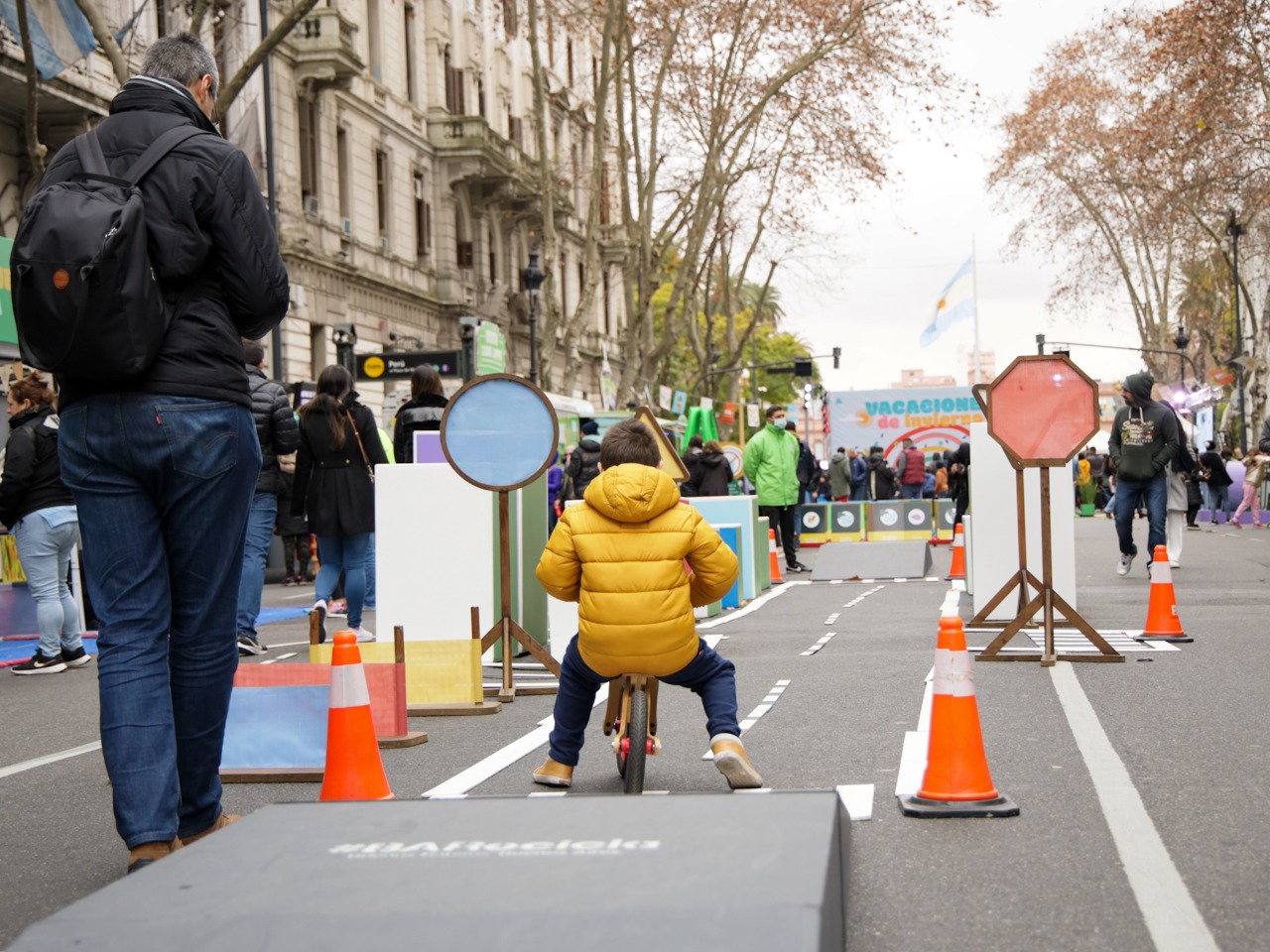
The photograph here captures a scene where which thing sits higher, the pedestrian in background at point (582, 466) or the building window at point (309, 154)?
the building window at point (309, 154)

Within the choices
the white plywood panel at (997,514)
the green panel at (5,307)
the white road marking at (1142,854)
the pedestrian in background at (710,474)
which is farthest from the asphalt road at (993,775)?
the pedestrian in background at (710,474)

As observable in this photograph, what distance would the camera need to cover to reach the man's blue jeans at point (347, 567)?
36.8 ft

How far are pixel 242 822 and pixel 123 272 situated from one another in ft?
4.88

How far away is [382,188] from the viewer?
4022 centimetres

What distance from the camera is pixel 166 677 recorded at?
4543 millimetres

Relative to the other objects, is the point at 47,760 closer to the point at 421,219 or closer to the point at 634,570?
the point at 634,570

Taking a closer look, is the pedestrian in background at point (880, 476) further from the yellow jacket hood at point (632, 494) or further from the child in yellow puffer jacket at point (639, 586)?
the yellow jacket hood at point (632, 494)

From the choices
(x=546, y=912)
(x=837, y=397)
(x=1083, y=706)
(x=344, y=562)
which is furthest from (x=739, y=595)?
(x=837, y=397)

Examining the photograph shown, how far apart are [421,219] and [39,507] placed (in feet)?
109

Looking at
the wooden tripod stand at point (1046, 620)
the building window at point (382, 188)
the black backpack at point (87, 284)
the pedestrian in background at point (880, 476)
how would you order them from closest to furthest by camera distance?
the black backpack at point (87, 284) < the wooden tripod stand at point (1046, 620) < the pedestrian in background at point (880, 476) < the building window at point (382, 188)

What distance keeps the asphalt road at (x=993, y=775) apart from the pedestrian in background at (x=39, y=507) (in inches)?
18.2

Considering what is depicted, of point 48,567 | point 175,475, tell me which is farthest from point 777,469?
point 175,475

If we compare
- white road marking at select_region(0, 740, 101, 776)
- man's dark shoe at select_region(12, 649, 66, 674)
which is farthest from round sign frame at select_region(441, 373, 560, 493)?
man's dark shoe at select_region(12, 649, 66, 674)

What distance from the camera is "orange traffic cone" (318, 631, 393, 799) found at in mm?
5391
